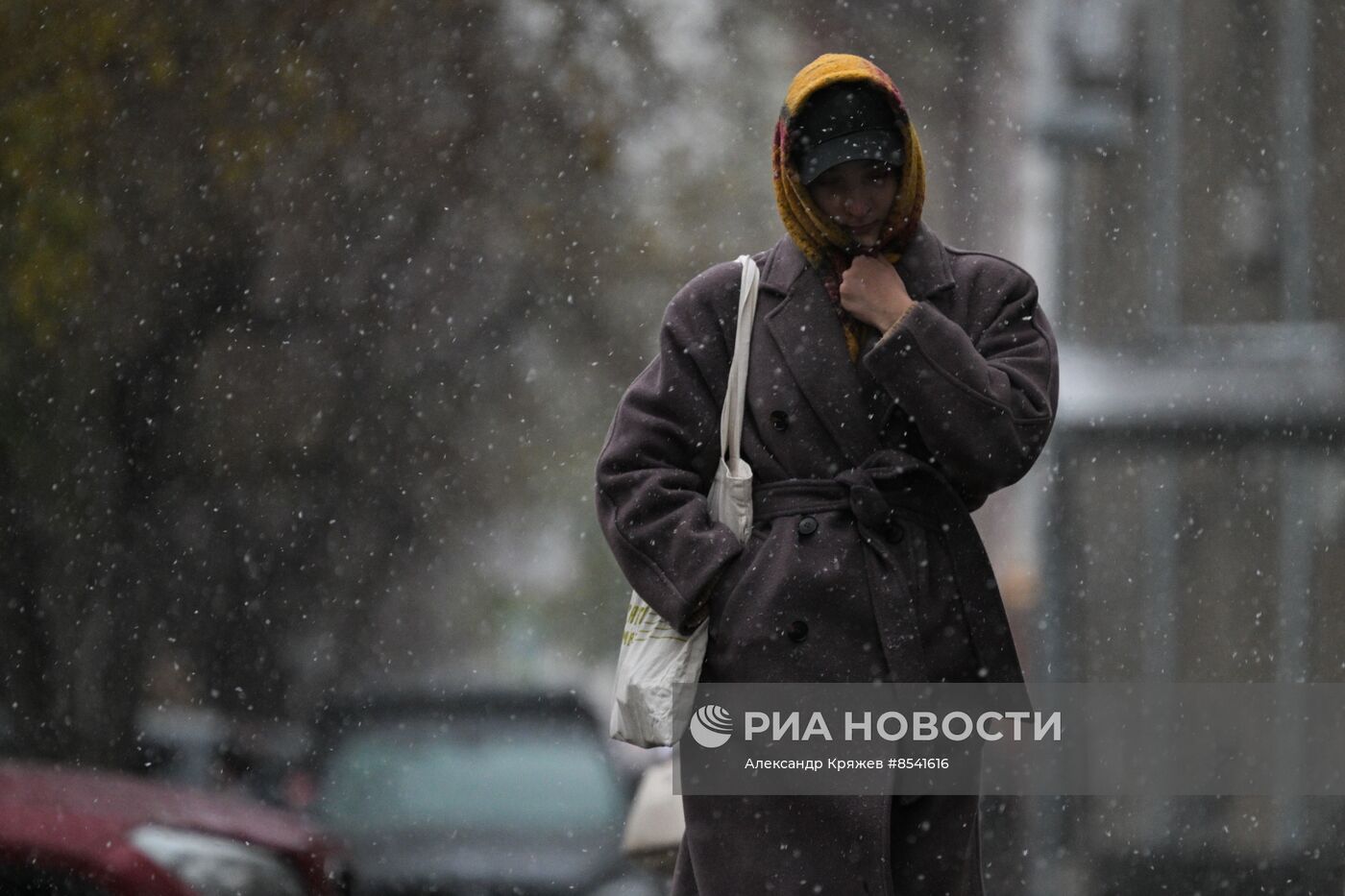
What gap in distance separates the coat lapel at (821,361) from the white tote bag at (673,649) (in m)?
0.08

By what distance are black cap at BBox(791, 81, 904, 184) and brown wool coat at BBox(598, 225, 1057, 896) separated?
0.68 ft

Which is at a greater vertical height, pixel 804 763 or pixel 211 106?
pixel 211 106

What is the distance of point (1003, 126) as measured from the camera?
7.66 meters

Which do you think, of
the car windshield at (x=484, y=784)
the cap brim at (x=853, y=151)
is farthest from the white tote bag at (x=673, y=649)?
the car windshield at (x=484, y=784)

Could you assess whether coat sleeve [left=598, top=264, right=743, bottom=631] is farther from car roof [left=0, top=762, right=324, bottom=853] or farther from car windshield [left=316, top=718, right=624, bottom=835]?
car windshield [left=316, top=718, right=624, bottom=835]

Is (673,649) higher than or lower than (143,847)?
higher

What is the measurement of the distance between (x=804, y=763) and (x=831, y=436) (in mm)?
486

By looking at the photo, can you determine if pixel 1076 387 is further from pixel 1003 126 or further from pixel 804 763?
pixel 804 763

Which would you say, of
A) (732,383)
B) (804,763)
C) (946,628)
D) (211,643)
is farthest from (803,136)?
(211,643)

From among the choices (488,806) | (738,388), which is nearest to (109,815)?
(488,806)

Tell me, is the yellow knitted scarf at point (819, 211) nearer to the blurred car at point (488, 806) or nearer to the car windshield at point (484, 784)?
the blurred car at point (488, 806)

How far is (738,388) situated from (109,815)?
11.9ft

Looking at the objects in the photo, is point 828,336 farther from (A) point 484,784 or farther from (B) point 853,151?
(A) point 484,784

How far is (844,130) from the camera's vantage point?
2.63m
